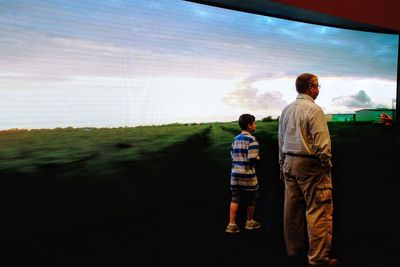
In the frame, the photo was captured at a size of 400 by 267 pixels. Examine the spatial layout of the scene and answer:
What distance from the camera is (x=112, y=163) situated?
2.48 m

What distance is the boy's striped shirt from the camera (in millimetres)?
2846

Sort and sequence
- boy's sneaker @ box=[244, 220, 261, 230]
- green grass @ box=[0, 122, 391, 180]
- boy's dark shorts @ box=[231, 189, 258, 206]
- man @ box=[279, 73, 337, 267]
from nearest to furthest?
1. green grass @ box=[0, 122, 391, 180]
2. man @ box=[279, 73, 337, 267]
3. boy's dark shorts @ box=[231, 189, 258, 206]
4. boy's sneaker @ box=[244, 220, 261, 230]

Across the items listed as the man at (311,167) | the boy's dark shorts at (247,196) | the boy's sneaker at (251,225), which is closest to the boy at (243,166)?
the boy's dark shorts at (247,196)

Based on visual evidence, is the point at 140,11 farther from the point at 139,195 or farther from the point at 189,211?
the point at 189,211

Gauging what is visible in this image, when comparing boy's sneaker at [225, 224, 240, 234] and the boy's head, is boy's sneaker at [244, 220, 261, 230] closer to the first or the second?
boy's sneaker at [225, 224, 240, 234]

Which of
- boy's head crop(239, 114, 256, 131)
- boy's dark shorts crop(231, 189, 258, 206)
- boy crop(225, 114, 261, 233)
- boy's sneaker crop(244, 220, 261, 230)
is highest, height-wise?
boy's head crop(239, 114, 256, 131)

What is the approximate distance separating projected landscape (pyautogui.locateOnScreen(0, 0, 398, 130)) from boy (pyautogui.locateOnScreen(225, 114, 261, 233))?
21cm

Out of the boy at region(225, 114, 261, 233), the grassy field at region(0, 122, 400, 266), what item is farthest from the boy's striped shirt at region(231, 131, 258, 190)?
the grassy field at region(0, 122, 400, 266)

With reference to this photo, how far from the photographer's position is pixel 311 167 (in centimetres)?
230

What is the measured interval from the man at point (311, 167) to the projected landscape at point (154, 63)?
0.77 m

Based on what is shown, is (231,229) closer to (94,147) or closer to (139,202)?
(139,202)

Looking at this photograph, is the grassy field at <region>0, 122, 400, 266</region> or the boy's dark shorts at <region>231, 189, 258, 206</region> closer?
the grassy field at <region>0, 122, 400, 266</region>

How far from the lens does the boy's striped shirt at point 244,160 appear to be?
9.34 feet

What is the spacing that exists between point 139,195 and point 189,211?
478 mm
